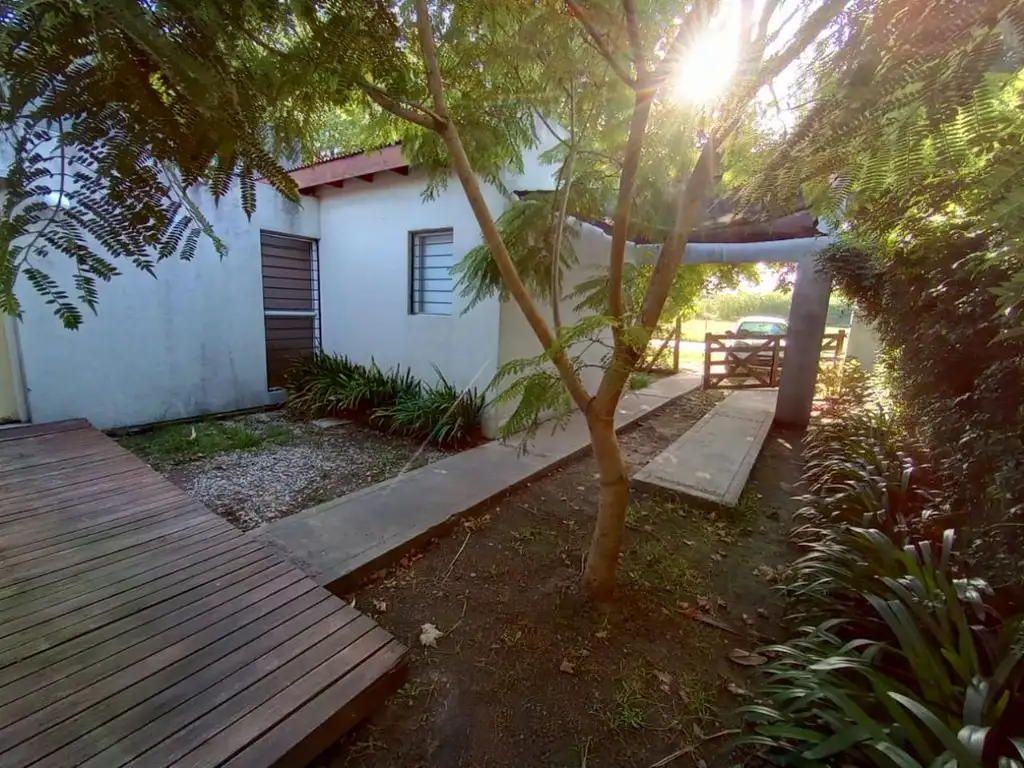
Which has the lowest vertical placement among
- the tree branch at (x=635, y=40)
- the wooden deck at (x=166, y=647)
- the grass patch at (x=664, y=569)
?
the grass patch at (x=664, y=569)

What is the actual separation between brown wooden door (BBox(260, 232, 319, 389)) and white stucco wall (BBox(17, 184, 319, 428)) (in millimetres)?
215

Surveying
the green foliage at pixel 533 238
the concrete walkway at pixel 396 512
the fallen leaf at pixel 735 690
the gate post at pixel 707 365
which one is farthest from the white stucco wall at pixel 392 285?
the gate post at pixel 707 365

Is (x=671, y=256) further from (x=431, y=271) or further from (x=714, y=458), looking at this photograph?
(x=431, y=271)

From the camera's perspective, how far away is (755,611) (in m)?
2.75

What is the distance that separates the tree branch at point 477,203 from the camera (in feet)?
6.26

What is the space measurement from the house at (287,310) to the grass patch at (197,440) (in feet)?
1.57

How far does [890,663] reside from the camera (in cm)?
205

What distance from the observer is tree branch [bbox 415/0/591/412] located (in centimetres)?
191

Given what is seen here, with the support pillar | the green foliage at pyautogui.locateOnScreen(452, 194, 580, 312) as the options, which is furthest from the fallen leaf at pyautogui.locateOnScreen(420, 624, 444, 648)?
the support pillar

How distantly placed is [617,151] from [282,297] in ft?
20.2

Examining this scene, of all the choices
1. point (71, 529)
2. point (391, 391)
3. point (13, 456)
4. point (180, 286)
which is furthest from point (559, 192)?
point (180, 286)

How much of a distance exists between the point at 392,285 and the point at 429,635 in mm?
5152

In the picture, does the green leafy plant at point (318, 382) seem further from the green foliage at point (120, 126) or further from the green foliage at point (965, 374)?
the green foliage at point (965, 374)

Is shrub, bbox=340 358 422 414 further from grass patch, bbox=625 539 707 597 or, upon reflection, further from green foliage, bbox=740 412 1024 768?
green foliage, bbox=740 412 1024 768
